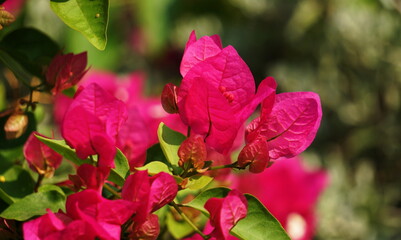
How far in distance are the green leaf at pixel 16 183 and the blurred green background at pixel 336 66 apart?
939 millimetres

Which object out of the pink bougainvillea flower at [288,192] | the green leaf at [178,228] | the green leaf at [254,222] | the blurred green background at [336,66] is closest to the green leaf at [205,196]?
the green leaf at [254,222]

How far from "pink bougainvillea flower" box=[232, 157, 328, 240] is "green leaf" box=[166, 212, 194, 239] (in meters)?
0.33

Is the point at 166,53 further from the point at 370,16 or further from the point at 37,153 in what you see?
the point at 37,153

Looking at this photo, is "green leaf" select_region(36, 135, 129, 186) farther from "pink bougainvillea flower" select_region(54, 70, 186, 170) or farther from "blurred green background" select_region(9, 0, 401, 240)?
"blurred green background" select_region(9, 0, 401, 240)

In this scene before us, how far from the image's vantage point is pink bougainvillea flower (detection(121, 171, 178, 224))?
0.43 m

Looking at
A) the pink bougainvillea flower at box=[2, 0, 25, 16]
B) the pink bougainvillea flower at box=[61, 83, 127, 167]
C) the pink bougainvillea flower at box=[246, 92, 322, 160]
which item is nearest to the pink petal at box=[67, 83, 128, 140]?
the pink bougainvillea flower at box=[61, 83, 127, 167]

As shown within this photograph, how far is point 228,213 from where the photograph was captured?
1.45ft

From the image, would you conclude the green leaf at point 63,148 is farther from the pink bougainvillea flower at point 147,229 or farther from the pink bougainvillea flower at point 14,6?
the pink bougainvillea flower at point 14,6

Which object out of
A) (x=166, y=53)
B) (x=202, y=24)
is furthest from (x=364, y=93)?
(x=166, y=53)

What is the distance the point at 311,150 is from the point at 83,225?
1.22 meters

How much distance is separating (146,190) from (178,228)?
0.17 metres

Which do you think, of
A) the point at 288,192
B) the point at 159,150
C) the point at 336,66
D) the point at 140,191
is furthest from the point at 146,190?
the point at 336,66

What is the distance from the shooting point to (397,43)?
61.6 inches

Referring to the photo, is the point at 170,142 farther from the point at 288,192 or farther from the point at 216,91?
the point at 288,192
